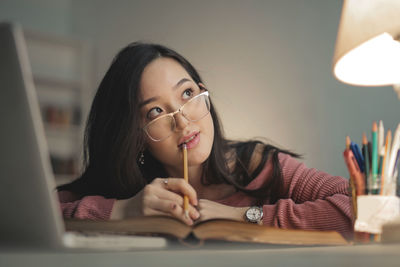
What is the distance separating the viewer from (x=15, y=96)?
1.06 feet

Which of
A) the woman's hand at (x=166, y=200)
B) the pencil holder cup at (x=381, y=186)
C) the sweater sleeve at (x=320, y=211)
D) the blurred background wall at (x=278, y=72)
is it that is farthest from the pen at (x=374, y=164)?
the blurred background wall at (x=278, y=72)

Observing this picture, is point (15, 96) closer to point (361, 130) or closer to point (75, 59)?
point (361, 130)

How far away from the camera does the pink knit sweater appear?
2.72ft

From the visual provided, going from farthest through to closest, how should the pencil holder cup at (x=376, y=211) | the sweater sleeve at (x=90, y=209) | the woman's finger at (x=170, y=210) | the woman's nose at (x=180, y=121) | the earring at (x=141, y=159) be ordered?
the earring at (x=141, y=159), the woman's nose at (x=180, y=121), the sweater sleeve at (x=90, y=209), the woman's finger at (x=170, y=210), the pencil holder cup at (x=376, y=211)

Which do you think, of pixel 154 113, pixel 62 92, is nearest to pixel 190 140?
pixel 154 113

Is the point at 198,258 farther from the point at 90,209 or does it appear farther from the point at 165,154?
the point at 165,154

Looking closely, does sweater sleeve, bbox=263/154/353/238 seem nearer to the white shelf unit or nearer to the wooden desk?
the wooden desk

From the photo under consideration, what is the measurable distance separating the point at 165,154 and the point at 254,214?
0.36m

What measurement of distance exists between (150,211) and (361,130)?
1.10 meters

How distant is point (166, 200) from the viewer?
848mm

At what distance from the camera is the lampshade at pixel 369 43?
0.81m

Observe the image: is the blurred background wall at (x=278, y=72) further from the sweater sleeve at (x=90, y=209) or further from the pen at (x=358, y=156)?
the pen at (x=358, y=156)

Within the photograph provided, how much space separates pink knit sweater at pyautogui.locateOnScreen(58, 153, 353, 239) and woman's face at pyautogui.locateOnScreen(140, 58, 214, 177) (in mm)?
210

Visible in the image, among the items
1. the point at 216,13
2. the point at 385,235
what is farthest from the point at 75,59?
the point at 385,235
